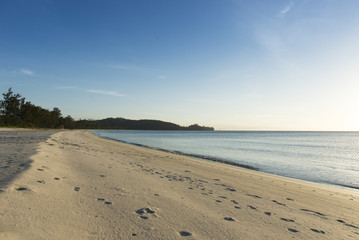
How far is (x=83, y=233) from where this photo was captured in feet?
8.93

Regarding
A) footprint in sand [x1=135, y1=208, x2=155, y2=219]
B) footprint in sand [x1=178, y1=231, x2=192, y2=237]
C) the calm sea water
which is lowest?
the calm sea water

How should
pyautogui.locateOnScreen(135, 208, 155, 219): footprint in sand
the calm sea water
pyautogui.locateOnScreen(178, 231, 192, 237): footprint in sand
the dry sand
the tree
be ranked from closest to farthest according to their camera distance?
the dry sand, pyautogui.locateOnScreen(178, 231, 192, 237): footprint in sand, pyautogui.locateOnScreen(135, 208, 155, 219): footprint in sand, the calm sea water, the tree

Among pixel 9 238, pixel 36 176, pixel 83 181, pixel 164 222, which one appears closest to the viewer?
pixel 9 238

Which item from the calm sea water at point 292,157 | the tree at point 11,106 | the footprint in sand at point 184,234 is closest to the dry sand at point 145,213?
the footprint in sand at point 184,234

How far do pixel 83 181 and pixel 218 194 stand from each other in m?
3.58

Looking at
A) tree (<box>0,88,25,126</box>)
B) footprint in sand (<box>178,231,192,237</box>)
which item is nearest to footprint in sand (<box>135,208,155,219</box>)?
footprint in sand (<box>178,231,192,237</box>)

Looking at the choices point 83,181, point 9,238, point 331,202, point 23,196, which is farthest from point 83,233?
point 331,202

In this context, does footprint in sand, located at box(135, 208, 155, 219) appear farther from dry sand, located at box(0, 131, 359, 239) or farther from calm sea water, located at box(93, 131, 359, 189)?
calm sea water, located at box(93, 131, 359, 189)

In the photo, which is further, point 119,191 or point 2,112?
point 2,112

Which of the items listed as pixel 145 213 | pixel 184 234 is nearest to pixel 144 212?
pixel 145 213

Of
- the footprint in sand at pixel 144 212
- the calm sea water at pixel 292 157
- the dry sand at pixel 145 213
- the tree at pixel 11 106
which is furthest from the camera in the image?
the tree at pixel 11 106

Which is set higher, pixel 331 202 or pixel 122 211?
pixel 122 211

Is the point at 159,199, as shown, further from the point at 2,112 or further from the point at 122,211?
the point at 2,112

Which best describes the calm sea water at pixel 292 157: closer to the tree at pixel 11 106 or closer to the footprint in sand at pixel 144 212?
the footprint in sand at pixel 144 212
